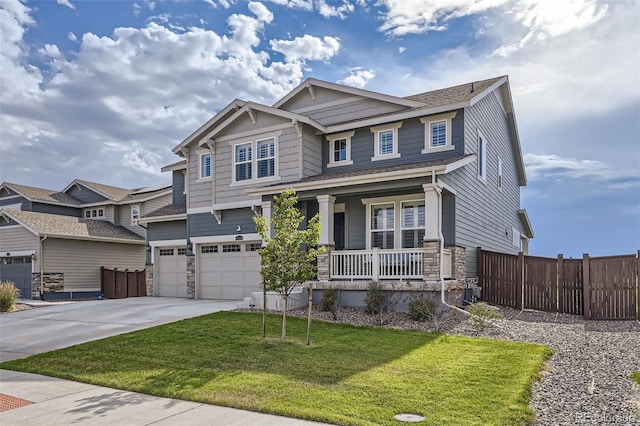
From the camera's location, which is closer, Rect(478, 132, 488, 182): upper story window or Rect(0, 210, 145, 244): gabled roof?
Rect(478, 132, 488, 182): upper story window

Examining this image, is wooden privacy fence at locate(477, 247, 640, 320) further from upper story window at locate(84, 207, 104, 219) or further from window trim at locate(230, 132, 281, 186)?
upper story window at locate(84, 207, 104, 219)

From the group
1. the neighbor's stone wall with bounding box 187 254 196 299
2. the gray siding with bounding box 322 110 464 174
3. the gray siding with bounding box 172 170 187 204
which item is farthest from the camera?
the gray siding with bounding box 172 170 187 204

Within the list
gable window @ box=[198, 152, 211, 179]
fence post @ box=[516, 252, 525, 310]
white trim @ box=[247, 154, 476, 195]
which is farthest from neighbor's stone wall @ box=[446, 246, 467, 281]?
gable window @ box=[198, 152, 211, 179]

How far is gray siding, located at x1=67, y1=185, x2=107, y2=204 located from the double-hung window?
1596 cm

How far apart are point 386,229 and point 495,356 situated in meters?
7.87

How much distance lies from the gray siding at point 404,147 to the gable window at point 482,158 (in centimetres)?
230

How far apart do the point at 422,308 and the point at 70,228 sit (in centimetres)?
2045

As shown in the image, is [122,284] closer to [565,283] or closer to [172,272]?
[172,272]

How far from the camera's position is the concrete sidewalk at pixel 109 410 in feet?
19.6

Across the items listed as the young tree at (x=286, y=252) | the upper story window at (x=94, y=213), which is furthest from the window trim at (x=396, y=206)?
the upper story window at (x=94, y=213)

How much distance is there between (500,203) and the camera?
21.3 m

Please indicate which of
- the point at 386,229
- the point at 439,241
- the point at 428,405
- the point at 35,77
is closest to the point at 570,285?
the point at 439,241

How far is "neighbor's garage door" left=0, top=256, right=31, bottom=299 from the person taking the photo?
24297 mm

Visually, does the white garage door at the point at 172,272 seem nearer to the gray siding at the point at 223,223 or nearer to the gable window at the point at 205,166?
the gray siding at the point at 223,223
